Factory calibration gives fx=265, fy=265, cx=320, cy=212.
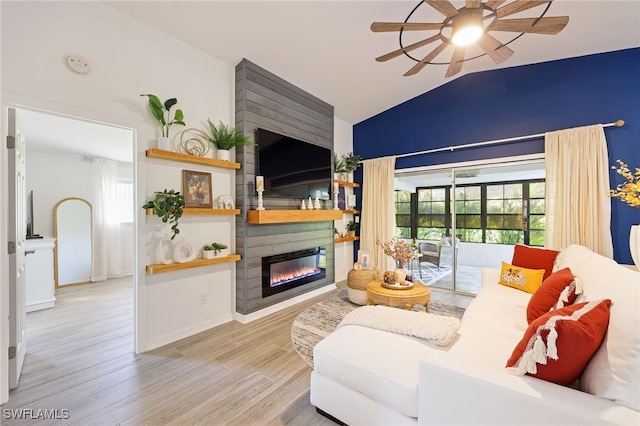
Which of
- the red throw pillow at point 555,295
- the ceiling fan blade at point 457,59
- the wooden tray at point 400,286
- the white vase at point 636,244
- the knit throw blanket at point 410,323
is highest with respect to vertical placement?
the ceiling fan blade at point 457,59

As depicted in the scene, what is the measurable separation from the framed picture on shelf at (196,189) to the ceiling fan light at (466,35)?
8.56 feet

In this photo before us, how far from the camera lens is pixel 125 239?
540 cm

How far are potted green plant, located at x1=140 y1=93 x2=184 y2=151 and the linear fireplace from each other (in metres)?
1.71

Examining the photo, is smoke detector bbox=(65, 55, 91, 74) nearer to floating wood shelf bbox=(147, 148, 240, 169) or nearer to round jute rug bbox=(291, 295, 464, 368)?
floating wood shelf bbox=(147, 148, 240, 169)

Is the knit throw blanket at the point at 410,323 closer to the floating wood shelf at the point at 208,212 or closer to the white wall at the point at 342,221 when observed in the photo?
the floating wood shelf at the point at 208,212

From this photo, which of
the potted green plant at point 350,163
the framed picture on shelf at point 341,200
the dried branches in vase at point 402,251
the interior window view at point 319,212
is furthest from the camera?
the framed picture on shelf at point 341,200

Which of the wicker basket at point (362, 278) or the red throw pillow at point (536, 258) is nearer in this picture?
the red throw pillow at point (536, 258)

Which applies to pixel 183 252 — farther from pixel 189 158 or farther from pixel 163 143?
pixel 163 143

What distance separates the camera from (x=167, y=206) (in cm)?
241

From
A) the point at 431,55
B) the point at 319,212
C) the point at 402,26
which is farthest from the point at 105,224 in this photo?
the point at 431,55

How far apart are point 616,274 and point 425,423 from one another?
4.38ft

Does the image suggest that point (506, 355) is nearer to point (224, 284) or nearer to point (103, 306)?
point (224, 284)

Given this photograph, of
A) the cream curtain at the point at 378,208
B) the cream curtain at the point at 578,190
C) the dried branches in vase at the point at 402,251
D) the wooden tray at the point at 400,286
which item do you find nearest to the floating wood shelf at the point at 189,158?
the dried branches in vase at the point at 402,251

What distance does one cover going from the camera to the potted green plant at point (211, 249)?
290cm
